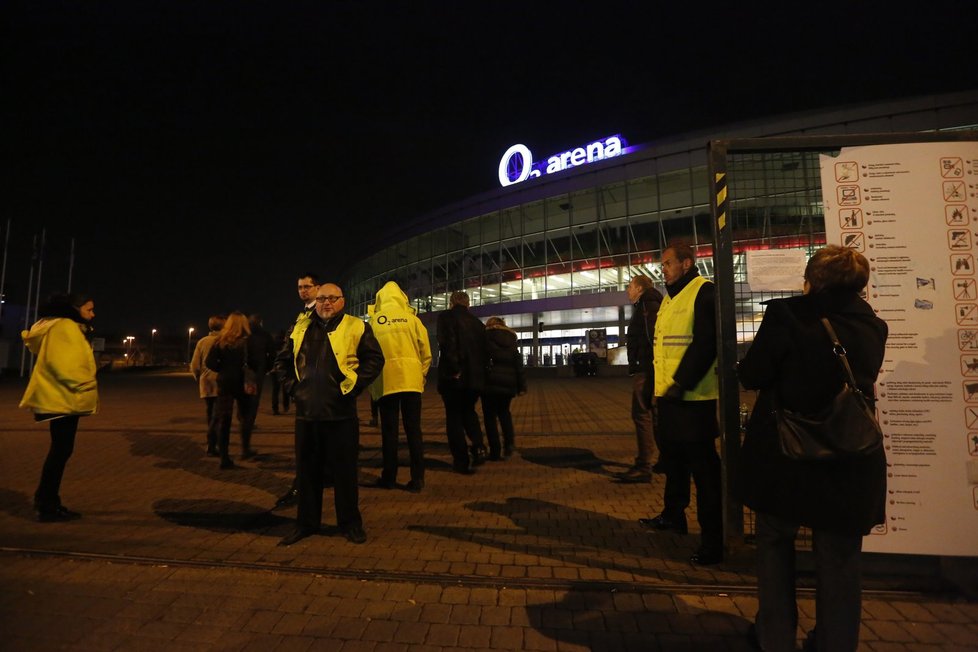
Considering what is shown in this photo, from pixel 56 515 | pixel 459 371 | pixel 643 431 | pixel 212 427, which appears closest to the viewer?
pixel 56 515

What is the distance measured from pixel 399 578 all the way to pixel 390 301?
2741mm

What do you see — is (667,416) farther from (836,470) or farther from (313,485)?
(313,485)

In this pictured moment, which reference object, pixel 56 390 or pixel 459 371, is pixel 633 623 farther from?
pixel 56 390

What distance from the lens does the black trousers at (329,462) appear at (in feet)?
12.3

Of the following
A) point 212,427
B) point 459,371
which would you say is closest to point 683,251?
point 459,371

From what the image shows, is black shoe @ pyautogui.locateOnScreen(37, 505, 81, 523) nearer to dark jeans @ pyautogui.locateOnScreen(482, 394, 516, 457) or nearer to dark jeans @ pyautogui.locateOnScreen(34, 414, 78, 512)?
dark jeans @ pyautogui.locateOnScreen(34, 414, 78, 512)

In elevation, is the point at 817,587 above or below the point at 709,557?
above

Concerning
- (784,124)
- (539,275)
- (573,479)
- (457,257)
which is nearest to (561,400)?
(573,479)

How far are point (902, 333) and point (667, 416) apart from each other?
1.36m

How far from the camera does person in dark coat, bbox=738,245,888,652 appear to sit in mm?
2061

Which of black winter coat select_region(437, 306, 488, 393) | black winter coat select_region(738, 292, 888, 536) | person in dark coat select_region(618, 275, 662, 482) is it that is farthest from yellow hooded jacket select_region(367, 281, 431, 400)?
black winter coat select_region(738, 292, 888, 536)

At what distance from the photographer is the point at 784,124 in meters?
28.2

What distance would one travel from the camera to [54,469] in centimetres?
426

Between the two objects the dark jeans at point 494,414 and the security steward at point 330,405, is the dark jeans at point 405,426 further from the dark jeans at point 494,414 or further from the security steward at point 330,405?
the dark jeans at point 494,414
